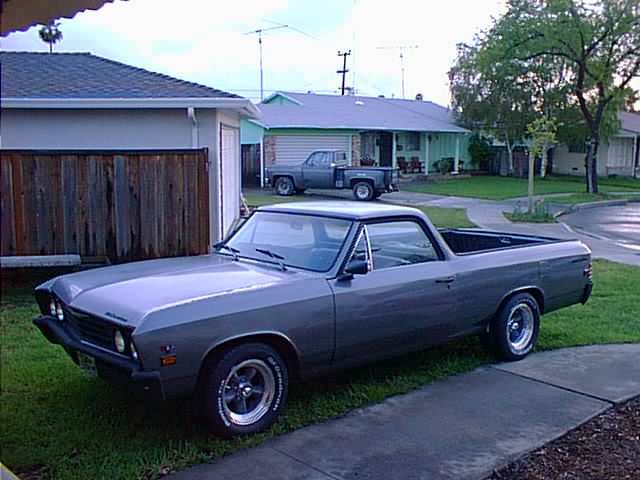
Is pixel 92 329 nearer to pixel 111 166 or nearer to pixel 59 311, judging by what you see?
pixel 59 311

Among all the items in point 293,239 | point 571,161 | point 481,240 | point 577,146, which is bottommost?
point 481,240

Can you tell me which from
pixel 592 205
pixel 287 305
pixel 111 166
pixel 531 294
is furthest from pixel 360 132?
pixel 287 305

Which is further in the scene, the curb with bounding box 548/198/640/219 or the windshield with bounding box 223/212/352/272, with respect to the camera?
the curb with bounding box 548/198/640/219

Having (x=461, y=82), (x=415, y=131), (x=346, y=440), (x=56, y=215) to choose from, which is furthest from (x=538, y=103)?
(x=346, y=440)

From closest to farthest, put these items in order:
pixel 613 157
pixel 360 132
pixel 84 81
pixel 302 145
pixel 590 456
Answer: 1. pixel 590 456
2. pixel 84 81
3. pixel 302 145
4. pixel 360 132
5. pixel 613 157

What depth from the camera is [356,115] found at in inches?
1464

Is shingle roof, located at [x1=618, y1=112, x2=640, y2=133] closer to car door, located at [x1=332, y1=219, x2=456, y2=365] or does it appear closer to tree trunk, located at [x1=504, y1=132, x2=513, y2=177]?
tree trunk, located at [x1=504, y1=132, x2=513, y2=177]

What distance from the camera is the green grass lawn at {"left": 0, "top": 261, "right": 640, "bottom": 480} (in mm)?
4270

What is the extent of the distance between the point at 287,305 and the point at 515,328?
9.51 ft

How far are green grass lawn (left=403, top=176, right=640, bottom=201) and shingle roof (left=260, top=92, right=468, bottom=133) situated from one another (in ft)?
12.4

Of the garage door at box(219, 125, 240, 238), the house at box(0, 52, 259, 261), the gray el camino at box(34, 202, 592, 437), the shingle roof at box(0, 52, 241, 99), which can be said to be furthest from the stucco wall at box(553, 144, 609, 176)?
the gray el camino at box(34, 202, 592, 437)

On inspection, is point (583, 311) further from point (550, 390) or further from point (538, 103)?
point (538, 103)

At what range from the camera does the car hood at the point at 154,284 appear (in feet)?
14.4

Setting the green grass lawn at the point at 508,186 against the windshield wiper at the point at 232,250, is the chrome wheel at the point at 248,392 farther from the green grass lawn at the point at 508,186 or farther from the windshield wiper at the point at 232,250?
the green grass lawn at the point at 508,186
